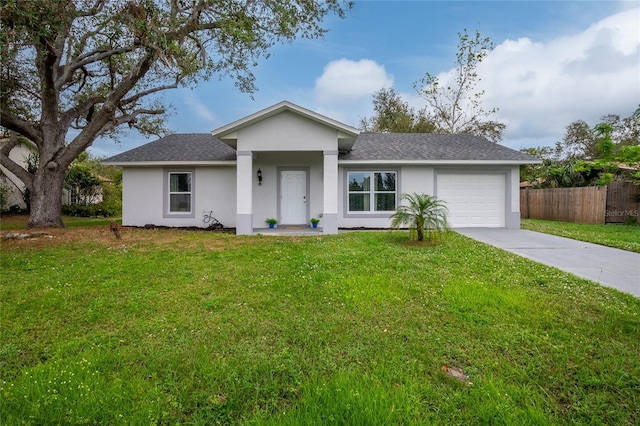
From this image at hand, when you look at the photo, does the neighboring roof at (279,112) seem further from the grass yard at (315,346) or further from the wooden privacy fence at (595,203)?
the wooden privacy fence at (595,203)

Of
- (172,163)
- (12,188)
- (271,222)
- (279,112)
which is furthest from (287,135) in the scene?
(12,188)

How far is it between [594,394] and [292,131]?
9341mm

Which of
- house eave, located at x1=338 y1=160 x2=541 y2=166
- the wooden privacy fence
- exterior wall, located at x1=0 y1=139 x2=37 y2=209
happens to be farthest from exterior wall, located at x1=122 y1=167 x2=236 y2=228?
the wooden privacy fence

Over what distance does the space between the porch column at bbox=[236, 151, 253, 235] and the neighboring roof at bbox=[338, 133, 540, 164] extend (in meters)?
3.43

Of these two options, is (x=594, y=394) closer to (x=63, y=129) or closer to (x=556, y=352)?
(x=556, y=352)

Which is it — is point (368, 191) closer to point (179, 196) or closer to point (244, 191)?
point (244, 191)

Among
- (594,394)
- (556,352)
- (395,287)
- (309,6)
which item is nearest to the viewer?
(594,394)

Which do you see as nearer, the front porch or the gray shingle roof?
the gray shingle roof

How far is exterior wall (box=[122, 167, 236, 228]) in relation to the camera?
12086 millimetres

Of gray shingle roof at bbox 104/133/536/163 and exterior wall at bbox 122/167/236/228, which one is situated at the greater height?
gray shingle roof at bbox 104/133/536/163

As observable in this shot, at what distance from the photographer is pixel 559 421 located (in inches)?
83.9

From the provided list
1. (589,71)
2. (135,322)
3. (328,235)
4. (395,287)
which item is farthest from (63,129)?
(589,71)

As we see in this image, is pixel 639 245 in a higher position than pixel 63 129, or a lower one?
lower

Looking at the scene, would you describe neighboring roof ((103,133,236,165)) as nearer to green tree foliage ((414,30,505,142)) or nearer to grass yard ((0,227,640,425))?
grass yard ((0,227,640,425))
